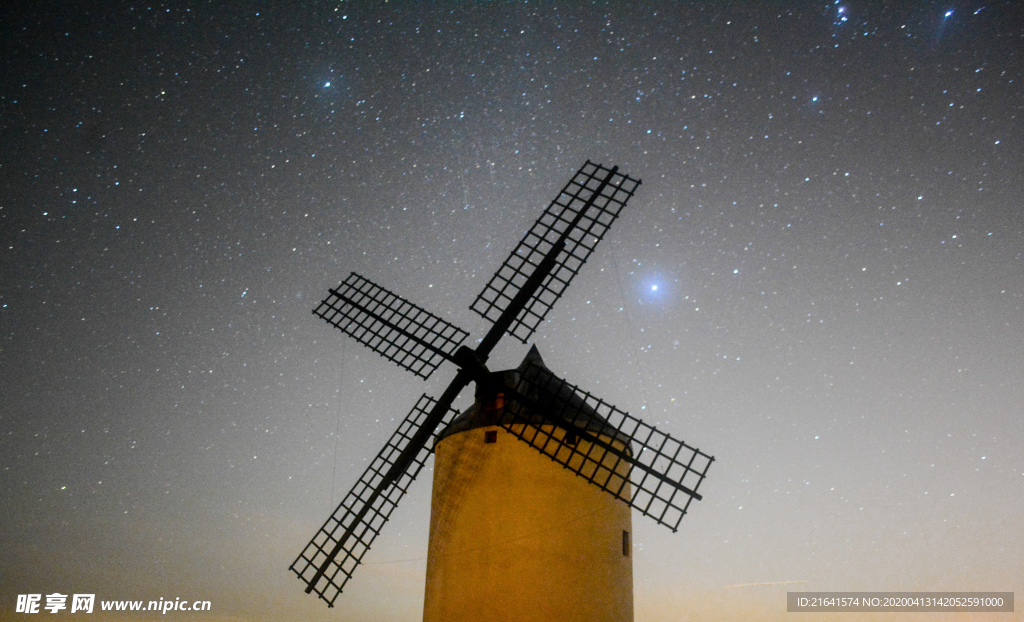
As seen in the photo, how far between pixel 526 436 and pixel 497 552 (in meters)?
1.76

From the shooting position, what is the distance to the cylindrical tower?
8.70 meters

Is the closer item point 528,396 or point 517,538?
point 517,538

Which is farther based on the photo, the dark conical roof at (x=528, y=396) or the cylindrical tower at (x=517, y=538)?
the dark conical roof at (x=528, y=396)

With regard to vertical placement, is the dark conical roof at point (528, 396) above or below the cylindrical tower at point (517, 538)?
above

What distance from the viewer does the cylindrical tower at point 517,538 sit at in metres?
8.70

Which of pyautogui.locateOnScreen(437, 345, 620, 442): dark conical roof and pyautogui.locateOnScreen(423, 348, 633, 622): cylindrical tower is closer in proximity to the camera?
pyautogui.locateOnScreen(423, 348, 633, 622): cylindrical tower

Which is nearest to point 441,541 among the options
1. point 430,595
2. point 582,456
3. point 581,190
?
point 430,595

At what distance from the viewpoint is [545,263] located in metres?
11.1

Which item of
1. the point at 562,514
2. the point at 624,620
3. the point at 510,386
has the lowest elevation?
the point at 624,620

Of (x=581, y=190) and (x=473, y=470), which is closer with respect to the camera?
(x=473, y=470)

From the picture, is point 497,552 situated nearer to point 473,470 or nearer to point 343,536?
point 473,470

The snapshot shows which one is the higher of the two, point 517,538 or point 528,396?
point 528,396

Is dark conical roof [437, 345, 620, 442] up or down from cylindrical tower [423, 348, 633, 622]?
up

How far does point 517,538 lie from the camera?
8938mm
